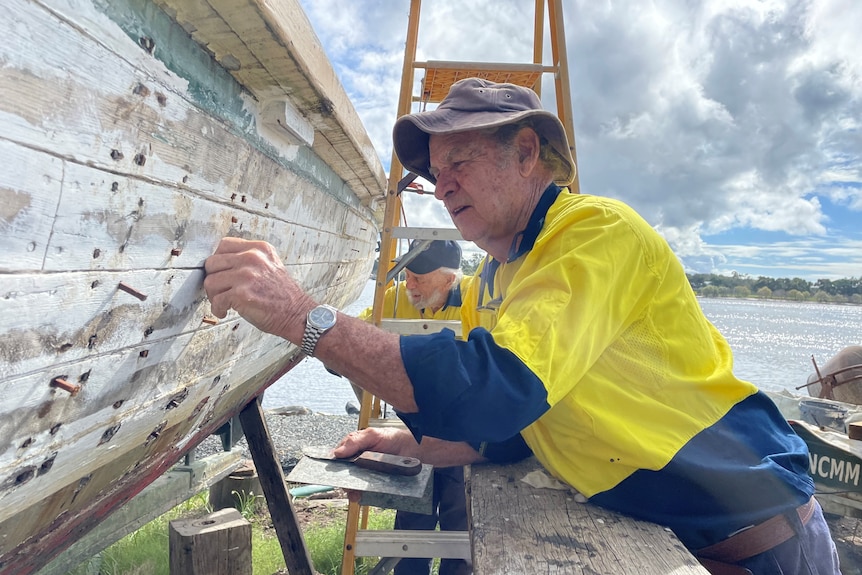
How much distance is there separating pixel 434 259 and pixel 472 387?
307 cm

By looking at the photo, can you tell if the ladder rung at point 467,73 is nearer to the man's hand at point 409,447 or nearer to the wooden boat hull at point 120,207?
the wooden boat hull at point 120,207

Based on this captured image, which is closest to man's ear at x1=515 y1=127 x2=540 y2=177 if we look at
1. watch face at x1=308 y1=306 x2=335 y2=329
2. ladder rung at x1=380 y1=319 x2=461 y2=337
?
watch face at x1=308 y1=306 x2=335 y2=329

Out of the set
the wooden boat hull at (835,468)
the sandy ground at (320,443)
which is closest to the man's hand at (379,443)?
the wooden boat hull at (835,468)

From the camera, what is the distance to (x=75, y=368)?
1.16 m

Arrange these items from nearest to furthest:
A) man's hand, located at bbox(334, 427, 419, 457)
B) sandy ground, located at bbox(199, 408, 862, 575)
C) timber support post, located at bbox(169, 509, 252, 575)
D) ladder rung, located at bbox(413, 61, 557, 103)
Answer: man's hand, located at bbox(334, 427, 419, 457) → timber support post, located at bbox(169, 509, 252, 575) → ladder rung, located at bbox(413, 61, 557, 103) → sandy ground, located at bbox(199, 408, 862, 575)

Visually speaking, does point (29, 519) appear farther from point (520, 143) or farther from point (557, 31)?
point (557, 31)

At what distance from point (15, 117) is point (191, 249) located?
2.00 feet

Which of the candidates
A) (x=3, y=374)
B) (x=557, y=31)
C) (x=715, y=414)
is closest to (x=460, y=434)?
(x=715, y=414)

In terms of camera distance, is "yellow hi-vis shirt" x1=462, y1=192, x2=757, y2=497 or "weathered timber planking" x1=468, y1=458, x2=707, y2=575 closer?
"weathered timber planking" x1=468, y1=458, x2=707, y2=575

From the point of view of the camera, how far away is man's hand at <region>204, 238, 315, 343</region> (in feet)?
4.66

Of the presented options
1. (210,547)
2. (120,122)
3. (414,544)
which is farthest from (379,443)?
(120,122)

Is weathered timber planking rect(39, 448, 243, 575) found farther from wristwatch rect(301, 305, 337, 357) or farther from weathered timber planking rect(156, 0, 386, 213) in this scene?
weathered timber planking rect(156, 0, 386, 213)

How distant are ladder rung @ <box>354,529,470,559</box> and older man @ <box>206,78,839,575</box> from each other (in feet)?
4.02

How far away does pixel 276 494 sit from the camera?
3420 mm
